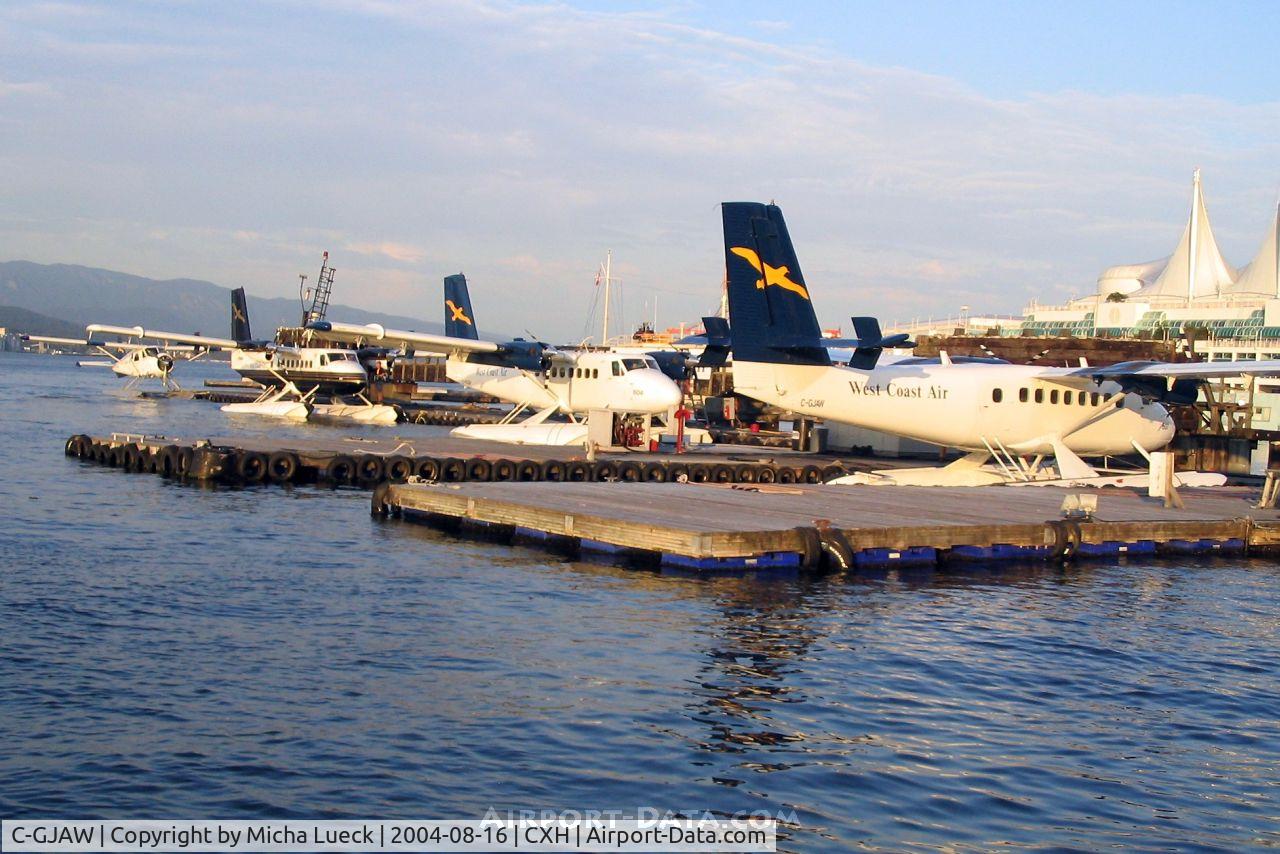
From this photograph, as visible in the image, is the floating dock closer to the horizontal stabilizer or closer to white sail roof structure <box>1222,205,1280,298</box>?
the horizontal stabilizer

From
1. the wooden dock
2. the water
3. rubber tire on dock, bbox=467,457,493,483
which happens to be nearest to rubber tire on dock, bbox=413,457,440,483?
rubber tire on dock, bbox=467,457,493,483

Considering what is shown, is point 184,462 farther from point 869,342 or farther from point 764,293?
point 869,342

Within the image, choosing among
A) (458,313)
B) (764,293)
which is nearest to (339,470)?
(764,293)

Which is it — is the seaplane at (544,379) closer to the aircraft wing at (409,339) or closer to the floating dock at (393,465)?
the aircraft wing at (409,339)

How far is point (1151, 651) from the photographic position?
16.5m

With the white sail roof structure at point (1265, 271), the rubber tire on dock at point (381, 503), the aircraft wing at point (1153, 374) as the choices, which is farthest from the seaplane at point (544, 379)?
the white sail roof structure at point (1265, 271)

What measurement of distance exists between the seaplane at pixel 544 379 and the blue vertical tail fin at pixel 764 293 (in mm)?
11086

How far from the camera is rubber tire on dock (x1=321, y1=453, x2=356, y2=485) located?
33.8 meters

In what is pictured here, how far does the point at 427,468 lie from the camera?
3375 cm

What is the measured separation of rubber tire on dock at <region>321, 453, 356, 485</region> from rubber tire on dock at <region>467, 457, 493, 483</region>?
10.1 feet

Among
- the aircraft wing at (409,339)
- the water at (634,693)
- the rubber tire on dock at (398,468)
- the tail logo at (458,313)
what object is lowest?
the water at (634,693)

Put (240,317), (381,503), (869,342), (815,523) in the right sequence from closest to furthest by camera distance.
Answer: (815,523) → (381,503) → (869,342) → (240,317)

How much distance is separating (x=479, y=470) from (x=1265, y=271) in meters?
93.2

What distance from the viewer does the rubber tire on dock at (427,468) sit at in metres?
33.5
